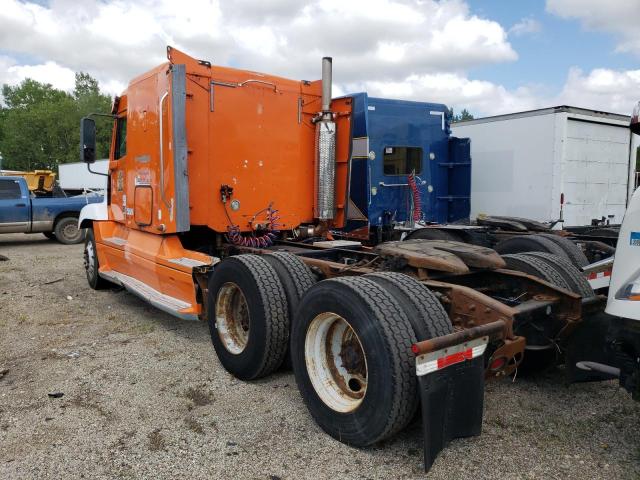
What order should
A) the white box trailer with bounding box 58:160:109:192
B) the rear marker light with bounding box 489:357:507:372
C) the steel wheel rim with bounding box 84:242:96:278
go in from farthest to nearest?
the white box trailer with bounding box 58:160:109:192 < the steel wheel rim with bounding box 84:242:96:278 < the rear marker light with bounding box 489:357:507:372

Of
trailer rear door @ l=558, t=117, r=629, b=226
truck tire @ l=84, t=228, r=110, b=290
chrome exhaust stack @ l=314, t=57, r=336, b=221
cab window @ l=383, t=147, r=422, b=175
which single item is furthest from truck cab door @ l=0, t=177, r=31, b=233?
trailer rear door @ l=558, t=117, r=629, b=226

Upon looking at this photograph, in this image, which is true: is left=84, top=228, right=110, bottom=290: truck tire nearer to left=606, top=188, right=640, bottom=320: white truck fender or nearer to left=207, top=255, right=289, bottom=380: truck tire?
left=207, top=255, right=289, bottom=380: truck tire

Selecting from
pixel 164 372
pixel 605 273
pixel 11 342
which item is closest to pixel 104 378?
pixel 164 372

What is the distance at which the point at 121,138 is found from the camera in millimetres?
7004

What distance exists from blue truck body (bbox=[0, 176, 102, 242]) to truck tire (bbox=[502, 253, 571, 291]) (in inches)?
542

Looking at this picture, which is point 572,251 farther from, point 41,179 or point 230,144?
point 41,179

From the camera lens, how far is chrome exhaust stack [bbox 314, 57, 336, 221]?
6031 millimetres

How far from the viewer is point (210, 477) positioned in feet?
9.58

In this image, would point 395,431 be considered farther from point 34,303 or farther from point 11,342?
point 34,303

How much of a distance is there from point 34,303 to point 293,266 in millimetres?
4797

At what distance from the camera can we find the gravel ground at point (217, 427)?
2994 mm

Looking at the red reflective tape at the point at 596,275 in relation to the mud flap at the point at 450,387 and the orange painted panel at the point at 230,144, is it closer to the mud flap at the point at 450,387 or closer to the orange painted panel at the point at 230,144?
the mud flap at the point at 450,387

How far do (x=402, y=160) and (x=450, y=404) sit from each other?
6.19m

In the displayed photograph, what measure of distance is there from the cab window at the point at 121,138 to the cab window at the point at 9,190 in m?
8.79
